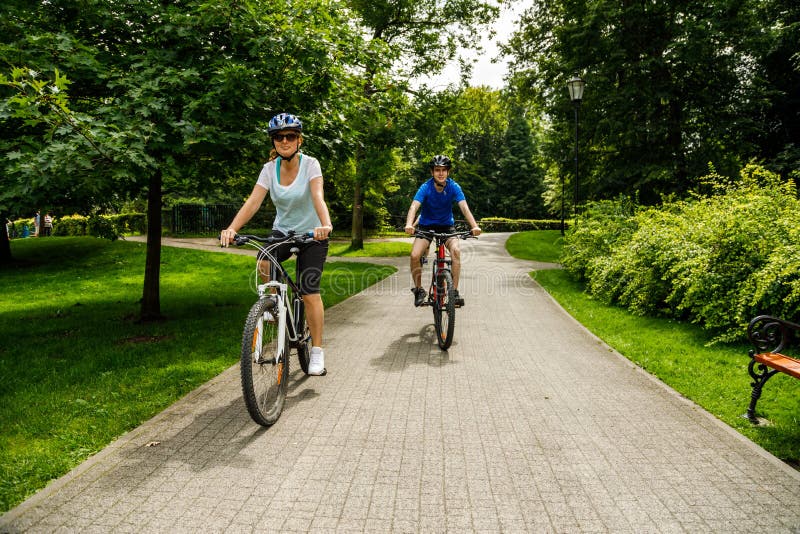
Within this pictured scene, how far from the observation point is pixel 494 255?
64.1 ft

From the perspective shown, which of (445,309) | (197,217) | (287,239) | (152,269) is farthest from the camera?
(197,217)

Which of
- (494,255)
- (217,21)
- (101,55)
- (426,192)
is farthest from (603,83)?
(101,55)

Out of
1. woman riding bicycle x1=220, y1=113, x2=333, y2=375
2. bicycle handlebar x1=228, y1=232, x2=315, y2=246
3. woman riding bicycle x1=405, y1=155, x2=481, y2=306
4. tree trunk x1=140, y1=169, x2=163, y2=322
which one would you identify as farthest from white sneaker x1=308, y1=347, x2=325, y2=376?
tree trunk x1=140, y1=169, x2=163, y2=322

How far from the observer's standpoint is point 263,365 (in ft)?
12.3

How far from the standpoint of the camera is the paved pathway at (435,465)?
2.59 m

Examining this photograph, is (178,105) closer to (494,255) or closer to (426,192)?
(426,192)

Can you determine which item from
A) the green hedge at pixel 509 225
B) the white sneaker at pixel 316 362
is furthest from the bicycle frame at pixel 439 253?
the green hedge at pixel 509 225

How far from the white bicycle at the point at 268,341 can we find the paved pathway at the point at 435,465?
0.18 m

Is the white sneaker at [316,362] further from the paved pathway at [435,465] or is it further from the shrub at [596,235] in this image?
the shrub at [596,235]

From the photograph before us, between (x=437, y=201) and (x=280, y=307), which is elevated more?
(x=437, y=201)

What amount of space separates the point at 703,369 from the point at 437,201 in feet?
12.4

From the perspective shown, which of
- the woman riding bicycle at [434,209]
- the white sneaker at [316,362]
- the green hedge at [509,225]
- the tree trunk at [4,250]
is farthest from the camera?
the green hedge at [509,225]

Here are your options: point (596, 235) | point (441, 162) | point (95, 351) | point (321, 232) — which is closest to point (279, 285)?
point (321, 232)

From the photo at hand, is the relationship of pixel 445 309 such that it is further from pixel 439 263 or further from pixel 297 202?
pixel 297 202
